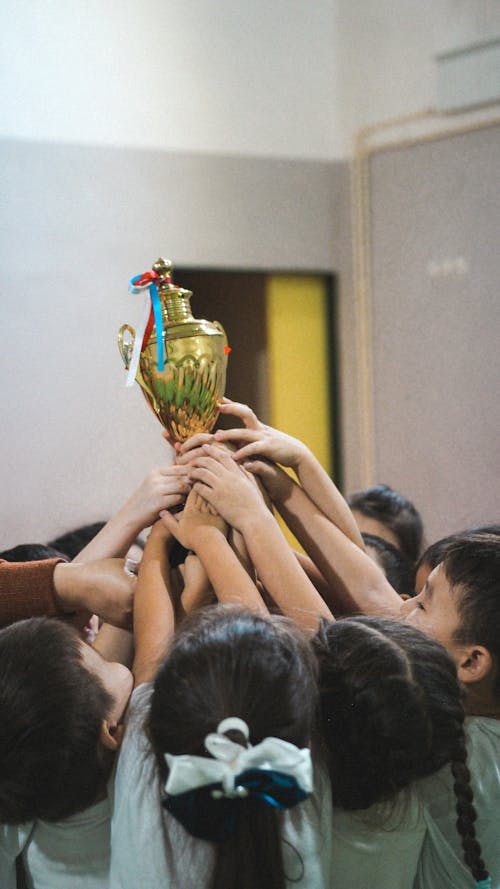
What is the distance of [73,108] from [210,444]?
1.97 meters

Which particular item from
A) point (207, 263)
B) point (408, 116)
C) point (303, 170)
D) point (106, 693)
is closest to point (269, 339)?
point (207, 263)

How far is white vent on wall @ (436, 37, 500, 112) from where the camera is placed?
11.6ft

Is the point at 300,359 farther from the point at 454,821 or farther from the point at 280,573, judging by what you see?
the point at 454,821

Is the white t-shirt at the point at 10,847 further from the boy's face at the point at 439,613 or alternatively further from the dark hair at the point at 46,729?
the boy's face at the point at 439,613

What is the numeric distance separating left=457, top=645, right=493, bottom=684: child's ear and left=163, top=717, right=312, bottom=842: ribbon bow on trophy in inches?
18.0

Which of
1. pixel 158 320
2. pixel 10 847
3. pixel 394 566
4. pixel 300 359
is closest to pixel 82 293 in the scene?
pixel 300 359

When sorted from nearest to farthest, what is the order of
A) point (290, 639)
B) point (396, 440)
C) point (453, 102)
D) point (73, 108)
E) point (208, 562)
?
point (290, 639) < point (208, 562) < point (73, 108) < point (453, 102) < point (396, 440)

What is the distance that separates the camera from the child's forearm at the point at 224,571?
63.1 inches

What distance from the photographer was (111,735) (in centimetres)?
141

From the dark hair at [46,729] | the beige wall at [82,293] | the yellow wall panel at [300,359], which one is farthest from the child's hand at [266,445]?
the yellow wall panel at [300,359]

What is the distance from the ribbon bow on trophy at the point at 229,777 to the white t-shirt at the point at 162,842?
0.10 m

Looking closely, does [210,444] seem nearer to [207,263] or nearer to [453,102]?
[207,263]

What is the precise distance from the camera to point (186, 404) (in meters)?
1.84

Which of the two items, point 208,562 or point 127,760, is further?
point 208,562
